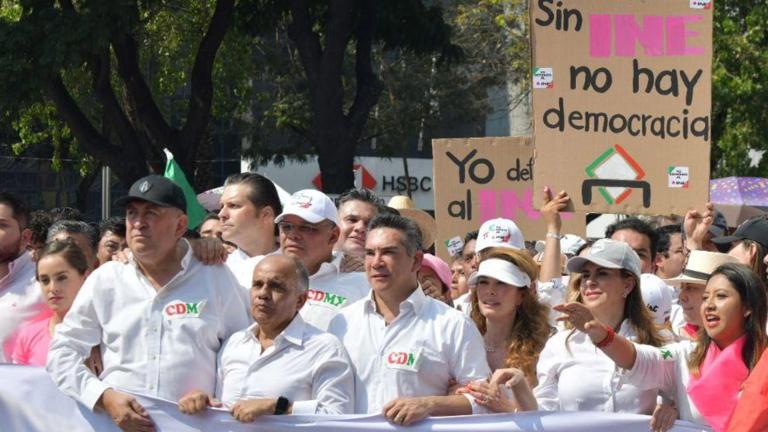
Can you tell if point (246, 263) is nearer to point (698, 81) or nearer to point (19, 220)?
point (19, 220)

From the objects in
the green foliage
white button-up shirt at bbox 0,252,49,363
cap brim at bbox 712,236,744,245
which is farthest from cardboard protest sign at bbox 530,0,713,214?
the green foliage

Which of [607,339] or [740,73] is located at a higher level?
[740,73]

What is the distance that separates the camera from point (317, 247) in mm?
6723

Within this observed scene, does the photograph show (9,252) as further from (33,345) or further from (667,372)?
(667,372)

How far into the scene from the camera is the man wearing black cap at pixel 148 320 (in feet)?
19.6

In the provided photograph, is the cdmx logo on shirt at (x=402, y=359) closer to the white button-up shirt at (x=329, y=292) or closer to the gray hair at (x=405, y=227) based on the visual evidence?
the gray hair at (x=405, y=227)

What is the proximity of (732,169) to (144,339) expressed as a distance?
699 inches

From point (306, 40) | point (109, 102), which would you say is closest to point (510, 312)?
point (306, 40)

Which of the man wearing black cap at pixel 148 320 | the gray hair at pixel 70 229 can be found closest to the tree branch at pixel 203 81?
the gray hair at pixel 70 229

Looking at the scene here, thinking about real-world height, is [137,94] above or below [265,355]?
above

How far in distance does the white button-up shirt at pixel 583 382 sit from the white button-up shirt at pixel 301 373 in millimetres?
854

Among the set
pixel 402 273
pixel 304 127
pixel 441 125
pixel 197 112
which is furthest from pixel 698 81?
pixel 441 125

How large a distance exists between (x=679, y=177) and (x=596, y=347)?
2.12 m

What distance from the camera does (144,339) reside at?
19.6 ft
